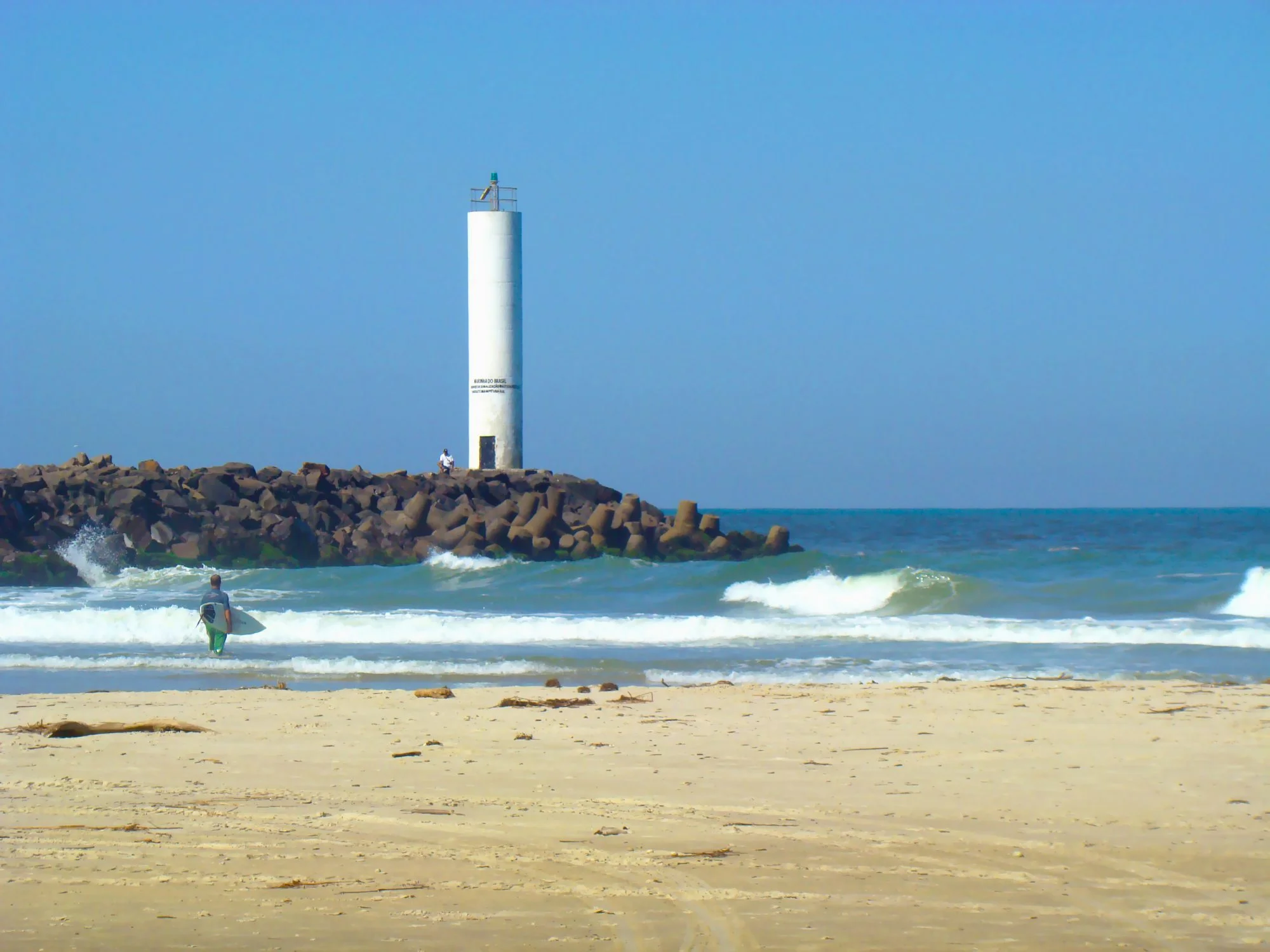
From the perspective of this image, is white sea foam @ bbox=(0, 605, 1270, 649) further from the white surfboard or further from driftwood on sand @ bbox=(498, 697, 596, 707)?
driftwood on sand @ bbox=(498, 697, 596, 707)

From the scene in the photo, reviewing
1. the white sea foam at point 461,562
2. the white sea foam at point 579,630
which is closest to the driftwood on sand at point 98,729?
the white sea foam at point 579,630

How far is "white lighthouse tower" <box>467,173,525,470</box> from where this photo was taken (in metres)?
30.7

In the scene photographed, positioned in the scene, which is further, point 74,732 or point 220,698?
point 220,698

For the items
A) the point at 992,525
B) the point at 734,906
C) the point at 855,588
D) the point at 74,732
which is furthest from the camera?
the point at 992,525

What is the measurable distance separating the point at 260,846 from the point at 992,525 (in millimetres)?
63506

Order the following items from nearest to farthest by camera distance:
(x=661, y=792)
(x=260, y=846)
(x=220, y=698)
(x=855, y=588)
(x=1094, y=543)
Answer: (x=260, y=846) → (x=661, y=792) → (x=220, y=698) → (x=855, y=588) → (x=1094, y=543)

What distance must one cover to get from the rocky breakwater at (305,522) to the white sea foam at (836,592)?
6693 mm

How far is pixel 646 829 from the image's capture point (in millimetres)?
5484

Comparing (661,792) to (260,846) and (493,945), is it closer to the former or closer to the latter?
(260,846)

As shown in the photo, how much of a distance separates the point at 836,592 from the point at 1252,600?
609 cm

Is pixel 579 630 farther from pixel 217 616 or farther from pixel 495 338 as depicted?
pixel 495 338

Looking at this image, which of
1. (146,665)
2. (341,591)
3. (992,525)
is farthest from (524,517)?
(992,525)

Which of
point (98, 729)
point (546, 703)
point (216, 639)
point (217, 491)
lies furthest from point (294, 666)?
point (217, 491)

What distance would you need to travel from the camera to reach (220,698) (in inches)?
386
